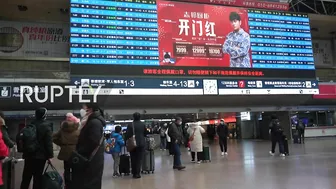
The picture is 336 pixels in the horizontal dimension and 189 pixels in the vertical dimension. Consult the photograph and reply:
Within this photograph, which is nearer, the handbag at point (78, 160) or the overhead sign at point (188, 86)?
the handbag at point (78, 160)

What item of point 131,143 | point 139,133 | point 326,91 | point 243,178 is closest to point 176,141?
point 139,133

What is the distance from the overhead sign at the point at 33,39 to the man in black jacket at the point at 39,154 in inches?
550

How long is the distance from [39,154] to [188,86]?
9.83m

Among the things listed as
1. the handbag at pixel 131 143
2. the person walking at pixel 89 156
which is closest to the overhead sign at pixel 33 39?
the handbag at pixel 131 143

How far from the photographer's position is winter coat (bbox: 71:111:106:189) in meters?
3.40

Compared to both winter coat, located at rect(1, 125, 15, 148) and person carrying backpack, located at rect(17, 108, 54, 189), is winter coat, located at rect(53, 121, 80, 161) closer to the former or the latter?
person carrying backpack, located at rect(17, 108, 54, 189)

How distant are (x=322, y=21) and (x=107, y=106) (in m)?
15.5

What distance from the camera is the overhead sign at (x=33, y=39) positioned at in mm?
17922

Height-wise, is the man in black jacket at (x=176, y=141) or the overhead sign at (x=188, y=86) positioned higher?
the overhead sign at (x=188, y=86)

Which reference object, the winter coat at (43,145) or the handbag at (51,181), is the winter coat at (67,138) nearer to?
the winter coat at (43,145)

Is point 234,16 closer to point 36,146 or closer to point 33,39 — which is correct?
point 33,39

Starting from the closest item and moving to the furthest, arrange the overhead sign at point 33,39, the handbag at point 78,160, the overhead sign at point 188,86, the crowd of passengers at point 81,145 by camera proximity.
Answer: the handbag at point 78,160, the crowd of passengers at point 81,145, the overhead sign at point 188,86, the overhead sign at point 33,39

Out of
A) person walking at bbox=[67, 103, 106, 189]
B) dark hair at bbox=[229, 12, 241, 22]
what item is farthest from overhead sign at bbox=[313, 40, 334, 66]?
person walking at bbox=[67, 103, 106, 189]

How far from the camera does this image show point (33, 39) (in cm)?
1836
